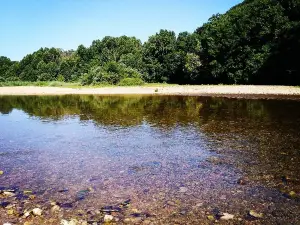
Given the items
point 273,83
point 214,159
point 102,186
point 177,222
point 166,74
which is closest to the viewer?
point 177,222

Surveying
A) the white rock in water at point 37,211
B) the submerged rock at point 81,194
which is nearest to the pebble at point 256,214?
the submerged rock at point 81,194

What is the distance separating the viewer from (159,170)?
27.1 feet

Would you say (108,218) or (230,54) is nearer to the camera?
(108,218)

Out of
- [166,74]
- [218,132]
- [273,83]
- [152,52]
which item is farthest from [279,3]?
[218,132]

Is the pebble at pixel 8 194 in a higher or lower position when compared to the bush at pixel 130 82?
lower

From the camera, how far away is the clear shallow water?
579 centimetres

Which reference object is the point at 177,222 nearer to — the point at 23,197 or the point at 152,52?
the point at 23,197

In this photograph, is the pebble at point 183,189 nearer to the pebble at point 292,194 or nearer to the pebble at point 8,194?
the pebble at point 292,194

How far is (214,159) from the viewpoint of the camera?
910 centimetres

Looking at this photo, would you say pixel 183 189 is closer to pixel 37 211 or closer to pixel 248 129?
pixel 37 211

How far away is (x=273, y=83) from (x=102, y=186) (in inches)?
1810

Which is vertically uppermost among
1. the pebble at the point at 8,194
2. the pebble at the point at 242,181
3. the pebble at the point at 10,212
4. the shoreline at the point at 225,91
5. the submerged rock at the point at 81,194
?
the shoreline at the point at 225,91

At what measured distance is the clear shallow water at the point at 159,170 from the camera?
5793 mm

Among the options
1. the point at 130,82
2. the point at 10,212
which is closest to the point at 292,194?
the point at 10,212
